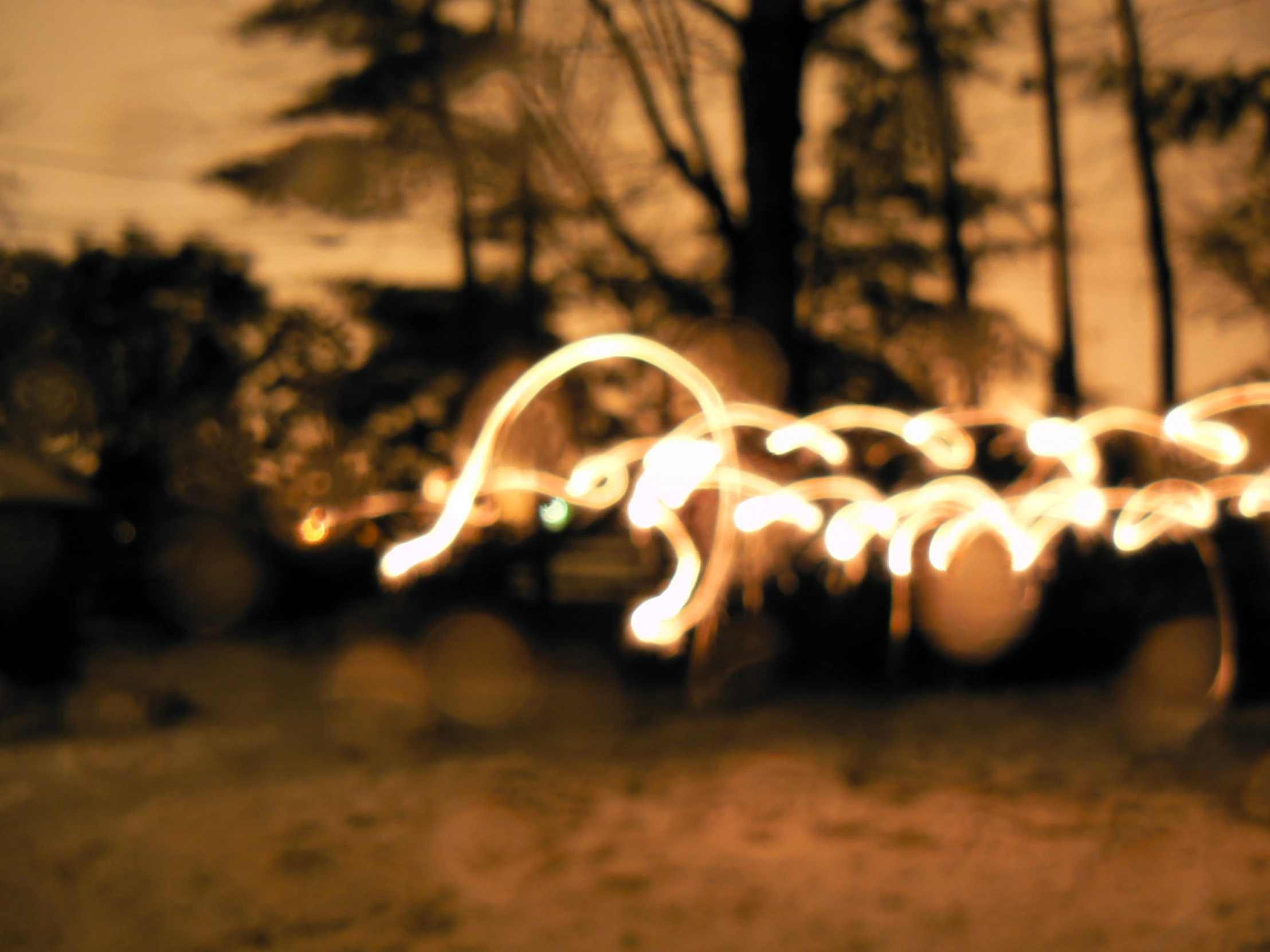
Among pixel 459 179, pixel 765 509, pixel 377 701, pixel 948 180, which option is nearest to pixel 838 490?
pixel 765 509

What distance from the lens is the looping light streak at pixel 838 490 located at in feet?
26.1

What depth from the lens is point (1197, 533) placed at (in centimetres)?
1103

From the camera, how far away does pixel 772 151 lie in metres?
11.7

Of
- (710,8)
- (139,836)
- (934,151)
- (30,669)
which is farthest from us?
(934,151)

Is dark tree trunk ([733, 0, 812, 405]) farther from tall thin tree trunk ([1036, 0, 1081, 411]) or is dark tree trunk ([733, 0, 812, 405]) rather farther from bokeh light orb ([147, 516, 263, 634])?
bokeh light orb ([147, 516, 263, 634])

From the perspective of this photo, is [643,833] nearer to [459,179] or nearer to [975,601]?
[975,601]

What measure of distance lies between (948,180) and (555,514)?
26.2 feet

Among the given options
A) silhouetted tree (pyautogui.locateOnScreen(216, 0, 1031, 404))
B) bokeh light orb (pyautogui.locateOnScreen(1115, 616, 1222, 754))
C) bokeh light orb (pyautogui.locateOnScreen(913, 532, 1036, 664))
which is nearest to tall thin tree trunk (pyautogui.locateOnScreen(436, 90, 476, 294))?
silhouetted tree (pyautogui.locateOnScreen(216, 0, 1031, 404))

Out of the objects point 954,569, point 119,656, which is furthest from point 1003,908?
point 119,656

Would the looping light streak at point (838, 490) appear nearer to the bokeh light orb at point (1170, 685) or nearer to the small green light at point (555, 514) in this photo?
the bokeh light orb at point (1170, 685)

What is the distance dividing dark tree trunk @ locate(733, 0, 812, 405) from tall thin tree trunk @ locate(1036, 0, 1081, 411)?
5.37 meters

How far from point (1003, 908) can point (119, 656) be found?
47.9ft

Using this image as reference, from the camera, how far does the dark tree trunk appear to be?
1154 centimetres

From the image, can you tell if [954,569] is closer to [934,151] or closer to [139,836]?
[934,151]
